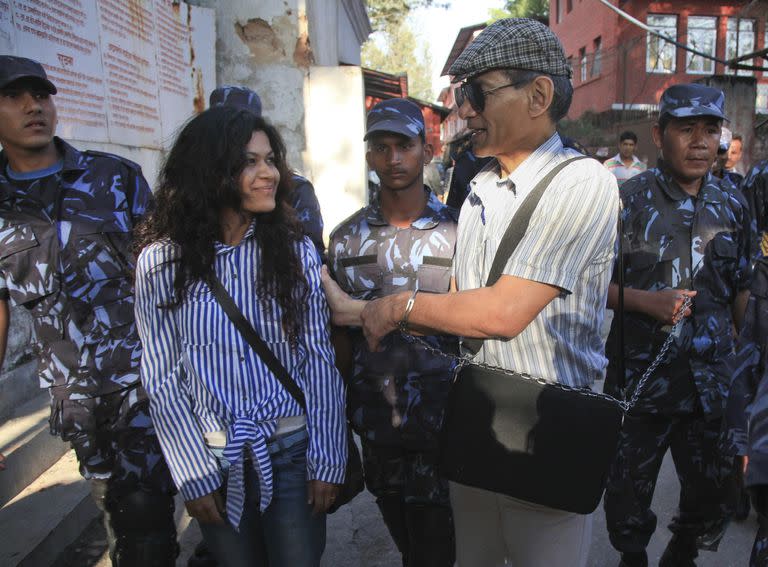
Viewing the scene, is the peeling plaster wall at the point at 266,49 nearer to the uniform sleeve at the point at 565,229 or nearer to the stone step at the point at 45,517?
the stone step at the point at 45,517

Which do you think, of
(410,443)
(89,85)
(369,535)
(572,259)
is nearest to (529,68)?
(572,259)

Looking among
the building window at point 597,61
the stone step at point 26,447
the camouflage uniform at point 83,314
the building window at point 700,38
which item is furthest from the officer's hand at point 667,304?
the building window at point 700,38

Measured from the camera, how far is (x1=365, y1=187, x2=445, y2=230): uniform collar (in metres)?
2.55

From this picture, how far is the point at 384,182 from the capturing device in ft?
8.55

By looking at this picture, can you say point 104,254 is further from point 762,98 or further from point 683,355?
point 762,98

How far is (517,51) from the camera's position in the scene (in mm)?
1642

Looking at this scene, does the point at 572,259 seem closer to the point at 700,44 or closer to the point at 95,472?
the point at 95,472

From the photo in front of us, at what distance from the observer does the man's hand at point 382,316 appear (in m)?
1.72

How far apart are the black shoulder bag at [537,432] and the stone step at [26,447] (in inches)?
101

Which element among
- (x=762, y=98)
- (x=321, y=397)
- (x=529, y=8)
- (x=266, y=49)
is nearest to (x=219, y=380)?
(x=321, y=397)

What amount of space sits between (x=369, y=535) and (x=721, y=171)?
407 cm

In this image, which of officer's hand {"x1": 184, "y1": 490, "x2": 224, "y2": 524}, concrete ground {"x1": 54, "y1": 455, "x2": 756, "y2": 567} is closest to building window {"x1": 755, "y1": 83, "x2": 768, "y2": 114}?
concrete ground {"x1": 54, "y1": 455, "x2": 756, "y2": 567}

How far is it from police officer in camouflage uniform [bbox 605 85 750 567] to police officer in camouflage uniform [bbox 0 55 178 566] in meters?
1.86

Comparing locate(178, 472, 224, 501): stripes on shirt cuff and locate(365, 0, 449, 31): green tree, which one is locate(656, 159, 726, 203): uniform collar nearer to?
locate(178, 472, 224, 501): stripes on shirt cuff
